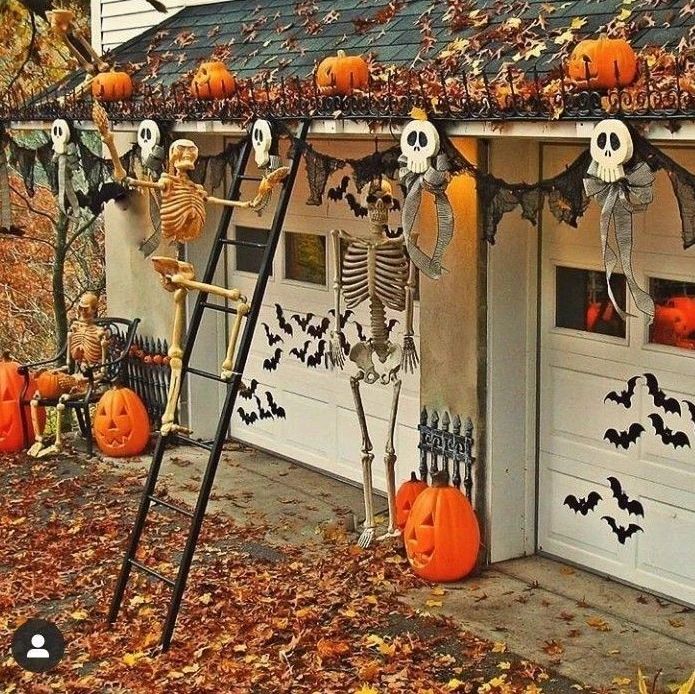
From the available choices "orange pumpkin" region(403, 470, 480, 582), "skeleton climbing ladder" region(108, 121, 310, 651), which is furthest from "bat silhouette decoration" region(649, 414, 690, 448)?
"skeleton climbing ladder" region(108, 121, 310, 651)

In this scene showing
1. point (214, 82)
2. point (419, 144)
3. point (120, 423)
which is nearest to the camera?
point (419, 144)

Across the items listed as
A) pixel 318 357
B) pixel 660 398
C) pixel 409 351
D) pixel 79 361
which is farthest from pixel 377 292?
pixel 79 361

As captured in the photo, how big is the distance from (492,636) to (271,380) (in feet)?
15.5

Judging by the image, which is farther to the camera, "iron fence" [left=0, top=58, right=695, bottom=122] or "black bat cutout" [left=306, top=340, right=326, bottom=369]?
"black bat cutout" [left=306, top=340, right=326, bottom=369]

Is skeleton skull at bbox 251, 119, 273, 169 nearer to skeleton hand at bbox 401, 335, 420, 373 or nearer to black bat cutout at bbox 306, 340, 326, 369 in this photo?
skeleton hand at bbox 401, 335, 420, 373

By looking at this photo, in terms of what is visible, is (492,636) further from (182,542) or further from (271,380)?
(271,380)

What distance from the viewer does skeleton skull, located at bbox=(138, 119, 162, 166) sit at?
396 inches

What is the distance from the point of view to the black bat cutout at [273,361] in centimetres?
1131

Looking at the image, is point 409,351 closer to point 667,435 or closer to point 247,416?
point 667,435

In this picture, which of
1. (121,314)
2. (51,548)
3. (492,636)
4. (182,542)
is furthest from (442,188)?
(121,314)

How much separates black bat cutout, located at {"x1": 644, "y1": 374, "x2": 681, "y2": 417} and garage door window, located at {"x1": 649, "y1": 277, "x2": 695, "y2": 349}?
23 cm

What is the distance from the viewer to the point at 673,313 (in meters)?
7.48

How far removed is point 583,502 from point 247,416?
4.46 meters

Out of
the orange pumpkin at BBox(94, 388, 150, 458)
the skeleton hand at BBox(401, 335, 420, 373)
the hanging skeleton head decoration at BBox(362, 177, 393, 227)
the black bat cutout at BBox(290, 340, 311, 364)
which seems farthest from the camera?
the orange pumpkin at BBox(94, 388, 150, 458)
